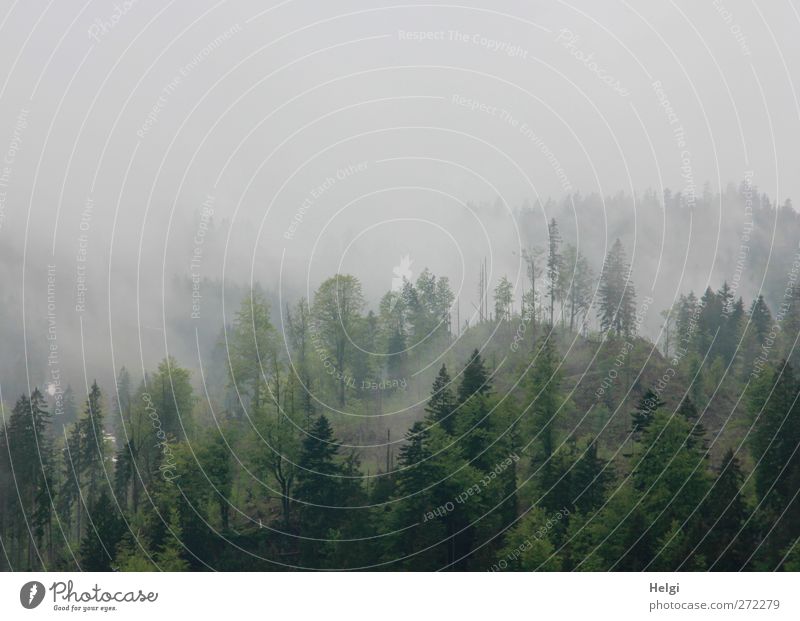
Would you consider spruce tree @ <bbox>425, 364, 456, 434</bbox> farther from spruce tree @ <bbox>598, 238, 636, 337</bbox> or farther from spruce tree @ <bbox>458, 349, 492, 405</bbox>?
spruce tree @ <bbox>598, 238, 636, 337</bbox>

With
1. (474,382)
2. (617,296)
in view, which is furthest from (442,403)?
(617,296)

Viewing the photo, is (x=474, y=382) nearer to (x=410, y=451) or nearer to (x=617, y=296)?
(x=410, y=451)

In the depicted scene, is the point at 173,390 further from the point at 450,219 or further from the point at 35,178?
the point at 450,219

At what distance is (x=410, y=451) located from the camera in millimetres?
41781

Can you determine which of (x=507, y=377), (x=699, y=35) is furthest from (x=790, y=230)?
(x=507, y=377)

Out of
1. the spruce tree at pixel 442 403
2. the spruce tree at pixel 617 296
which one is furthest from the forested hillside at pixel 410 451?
the spruce tree at pixel 617 296

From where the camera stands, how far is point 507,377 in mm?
43844

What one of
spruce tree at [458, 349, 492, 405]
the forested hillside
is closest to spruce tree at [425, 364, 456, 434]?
the forested hillside

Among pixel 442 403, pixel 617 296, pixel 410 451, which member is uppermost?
pixel 617 296

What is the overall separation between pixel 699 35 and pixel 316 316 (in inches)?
815

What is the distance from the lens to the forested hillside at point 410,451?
39.8m

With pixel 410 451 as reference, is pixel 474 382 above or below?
above

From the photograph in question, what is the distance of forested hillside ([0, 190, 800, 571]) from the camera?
39750 millimetres
